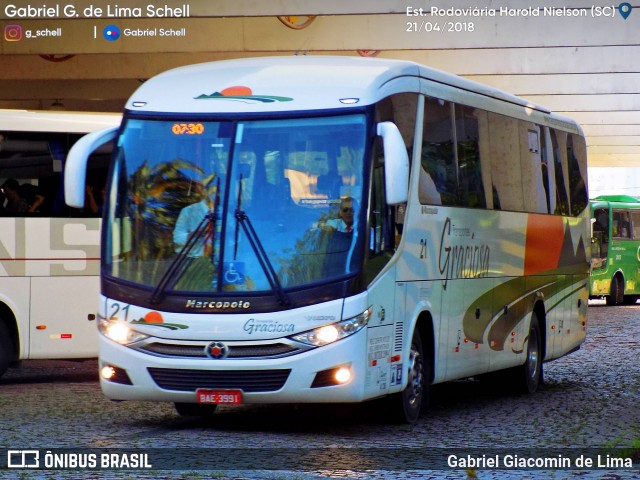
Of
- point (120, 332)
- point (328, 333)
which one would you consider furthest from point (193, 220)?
point (328, 333)

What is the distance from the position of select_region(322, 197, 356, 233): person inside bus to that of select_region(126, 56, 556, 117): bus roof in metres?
0.81

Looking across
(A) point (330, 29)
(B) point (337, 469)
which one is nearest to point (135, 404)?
(B) point (337, 469)

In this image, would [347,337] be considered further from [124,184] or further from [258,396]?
[124,184]

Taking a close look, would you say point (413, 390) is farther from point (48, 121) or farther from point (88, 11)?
point (88, 11)

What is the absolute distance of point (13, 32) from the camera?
2548 cm

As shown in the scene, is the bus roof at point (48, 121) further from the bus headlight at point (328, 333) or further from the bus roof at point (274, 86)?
the bus headlight at point (328, 333)

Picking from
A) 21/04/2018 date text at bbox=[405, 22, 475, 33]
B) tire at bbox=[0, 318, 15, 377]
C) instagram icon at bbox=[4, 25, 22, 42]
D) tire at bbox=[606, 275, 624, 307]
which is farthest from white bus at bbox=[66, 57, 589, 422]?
tire at bbox=[606, 275, 624, 307]

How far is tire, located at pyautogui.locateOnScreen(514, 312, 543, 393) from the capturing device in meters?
16.3

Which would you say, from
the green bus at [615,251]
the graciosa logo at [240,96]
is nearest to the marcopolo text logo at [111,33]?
the graciosa logo at [240,96]

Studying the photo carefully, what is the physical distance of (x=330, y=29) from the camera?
2506cm

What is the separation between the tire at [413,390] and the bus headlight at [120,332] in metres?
2.30

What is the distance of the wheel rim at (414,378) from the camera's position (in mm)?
12336

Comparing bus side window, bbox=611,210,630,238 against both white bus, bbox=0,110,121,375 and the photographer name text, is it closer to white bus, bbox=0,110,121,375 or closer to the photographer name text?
the photographer name text

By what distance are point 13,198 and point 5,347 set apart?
172 centimetres
